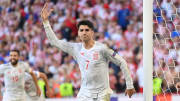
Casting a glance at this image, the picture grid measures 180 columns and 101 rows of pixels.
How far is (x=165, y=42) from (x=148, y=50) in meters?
1.27

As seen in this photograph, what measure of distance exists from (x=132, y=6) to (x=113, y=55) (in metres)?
8.29

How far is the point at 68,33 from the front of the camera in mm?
15109

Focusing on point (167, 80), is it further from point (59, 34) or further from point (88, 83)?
point (59, 34)

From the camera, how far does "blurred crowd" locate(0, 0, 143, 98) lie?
13352 mm

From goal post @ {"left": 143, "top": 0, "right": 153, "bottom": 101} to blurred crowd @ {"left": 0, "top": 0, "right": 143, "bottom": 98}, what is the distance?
6226 millimetres

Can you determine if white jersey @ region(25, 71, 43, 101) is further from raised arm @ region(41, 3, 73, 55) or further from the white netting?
raised arm @ region(41, 3, 73, 55)

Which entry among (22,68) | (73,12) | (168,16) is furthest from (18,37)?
(168,16)

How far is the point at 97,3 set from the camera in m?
15.6

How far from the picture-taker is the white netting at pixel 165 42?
24.5 ft

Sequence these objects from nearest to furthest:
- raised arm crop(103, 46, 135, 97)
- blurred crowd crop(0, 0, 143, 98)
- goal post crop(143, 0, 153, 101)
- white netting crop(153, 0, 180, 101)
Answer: goal post crop(143, 0, 153, 101)
raised arm crop(103, 46, 135, 97)
white netting crop(153, 0, 180, 101)
blurred crowd crop(0, 0, 143, 98)

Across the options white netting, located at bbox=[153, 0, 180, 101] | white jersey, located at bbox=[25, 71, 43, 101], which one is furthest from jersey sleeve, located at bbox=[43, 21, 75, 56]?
white jersey, located at bbox=[25, 71, 43, 101]

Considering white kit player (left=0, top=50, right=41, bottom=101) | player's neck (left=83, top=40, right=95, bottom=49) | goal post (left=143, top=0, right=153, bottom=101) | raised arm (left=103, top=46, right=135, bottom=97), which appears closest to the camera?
goal post (left=143, top=0, right=153, bottom=101)

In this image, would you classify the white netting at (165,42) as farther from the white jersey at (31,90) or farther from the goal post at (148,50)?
the white jersey at (31,90)

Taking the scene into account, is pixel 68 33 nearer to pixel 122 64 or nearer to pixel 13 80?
pixel 13 80
